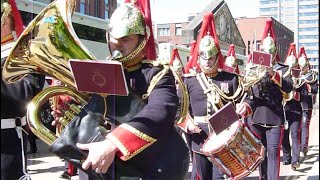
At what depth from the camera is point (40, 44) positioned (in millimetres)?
2180

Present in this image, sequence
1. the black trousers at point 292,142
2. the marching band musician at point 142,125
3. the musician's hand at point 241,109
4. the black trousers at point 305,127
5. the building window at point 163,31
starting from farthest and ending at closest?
the black trousers at point 305,127 < the black trousers at point 292,142 < the musician's hand at point 241,109 < the building window at point 163,31 < the marching band musician at point 142,125

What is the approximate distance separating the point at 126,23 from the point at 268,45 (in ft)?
10.3

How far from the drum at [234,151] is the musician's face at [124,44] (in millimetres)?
1592

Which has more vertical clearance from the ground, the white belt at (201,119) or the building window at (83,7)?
the building window at (83,7)

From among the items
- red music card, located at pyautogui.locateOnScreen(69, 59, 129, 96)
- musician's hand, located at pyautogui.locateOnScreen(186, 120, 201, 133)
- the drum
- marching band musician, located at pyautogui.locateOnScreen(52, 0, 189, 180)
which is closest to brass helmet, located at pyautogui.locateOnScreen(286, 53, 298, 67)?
musician's hand, located at pyautogui.locateOnScreen(186, 120, 201, 133)

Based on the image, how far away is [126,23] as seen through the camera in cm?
232

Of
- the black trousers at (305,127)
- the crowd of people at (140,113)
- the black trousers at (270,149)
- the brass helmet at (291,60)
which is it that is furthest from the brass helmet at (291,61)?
the crowd of people at (140,113)

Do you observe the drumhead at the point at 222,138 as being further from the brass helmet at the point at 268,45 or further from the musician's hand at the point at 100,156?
the musician's hand at the point at 100,156

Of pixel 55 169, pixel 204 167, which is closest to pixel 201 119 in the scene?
pixel 204 167

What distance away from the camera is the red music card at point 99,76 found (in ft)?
6.45

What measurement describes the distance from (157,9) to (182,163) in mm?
1010

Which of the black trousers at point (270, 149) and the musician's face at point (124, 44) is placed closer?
the musician's face at point (124, 44)

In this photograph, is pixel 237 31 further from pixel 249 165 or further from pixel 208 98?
pixel 249 165

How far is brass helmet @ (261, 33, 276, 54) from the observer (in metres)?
5.21
